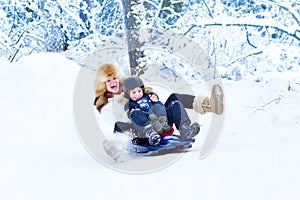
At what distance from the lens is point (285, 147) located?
2734 millimetres

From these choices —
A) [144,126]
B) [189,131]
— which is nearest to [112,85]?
[144,126]

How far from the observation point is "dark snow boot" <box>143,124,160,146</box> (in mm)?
3027

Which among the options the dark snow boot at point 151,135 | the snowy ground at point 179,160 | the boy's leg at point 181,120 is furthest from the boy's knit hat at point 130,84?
the snowy ground at point 179,160

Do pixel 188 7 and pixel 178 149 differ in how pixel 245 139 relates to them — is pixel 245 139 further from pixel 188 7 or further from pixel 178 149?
pixel 188 7

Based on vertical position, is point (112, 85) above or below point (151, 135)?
above

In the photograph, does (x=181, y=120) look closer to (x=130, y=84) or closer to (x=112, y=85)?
(x=130, y=84)

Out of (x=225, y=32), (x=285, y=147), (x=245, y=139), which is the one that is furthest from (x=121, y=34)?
(x=285, y=147)

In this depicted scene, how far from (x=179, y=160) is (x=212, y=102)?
0.60m

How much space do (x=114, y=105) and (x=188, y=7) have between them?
13.8 ft

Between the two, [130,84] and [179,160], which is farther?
[130,84]

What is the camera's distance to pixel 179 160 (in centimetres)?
280

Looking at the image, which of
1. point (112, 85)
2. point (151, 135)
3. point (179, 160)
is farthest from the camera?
point (112, 85)

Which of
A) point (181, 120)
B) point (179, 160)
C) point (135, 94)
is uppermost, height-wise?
point (135, 94)

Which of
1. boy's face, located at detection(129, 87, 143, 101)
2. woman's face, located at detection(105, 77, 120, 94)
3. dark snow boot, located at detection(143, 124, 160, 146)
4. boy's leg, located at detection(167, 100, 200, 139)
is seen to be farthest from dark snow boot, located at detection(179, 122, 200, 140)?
woman's face, located at detection(105, 77, 120, 94)
